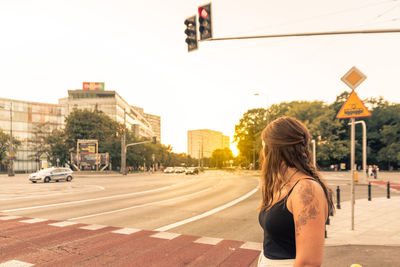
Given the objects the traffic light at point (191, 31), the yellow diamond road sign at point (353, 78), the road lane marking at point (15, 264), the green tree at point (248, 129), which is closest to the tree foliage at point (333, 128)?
the green tree at point (248, 129)

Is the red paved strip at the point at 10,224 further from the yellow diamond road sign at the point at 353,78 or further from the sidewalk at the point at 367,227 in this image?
the yellow diamond road sign at the point at 353,78

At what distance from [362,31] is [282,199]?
8.84 m

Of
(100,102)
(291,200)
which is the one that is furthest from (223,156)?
(291,200)

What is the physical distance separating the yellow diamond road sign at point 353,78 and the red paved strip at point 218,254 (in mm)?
4661

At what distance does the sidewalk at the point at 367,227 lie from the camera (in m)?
6.33

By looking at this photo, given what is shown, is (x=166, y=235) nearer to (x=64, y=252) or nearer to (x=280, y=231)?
(x=64, y=252)

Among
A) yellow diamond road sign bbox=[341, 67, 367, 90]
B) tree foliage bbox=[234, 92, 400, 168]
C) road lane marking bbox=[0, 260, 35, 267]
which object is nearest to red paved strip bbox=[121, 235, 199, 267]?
road lane marking bbox=[0, 260, 35, 267]

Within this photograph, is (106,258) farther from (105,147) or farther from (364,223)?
(105,147)

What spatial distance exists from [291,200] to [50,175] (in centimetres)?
3156

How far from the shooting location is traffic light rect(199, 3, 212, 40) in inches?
364

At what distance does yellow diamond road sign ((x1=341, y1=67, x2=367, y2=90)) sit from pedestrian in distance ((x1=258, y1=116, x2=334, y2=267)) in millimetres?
6260

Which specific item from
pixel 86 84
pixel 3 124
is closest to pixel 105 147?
pixel 3 124

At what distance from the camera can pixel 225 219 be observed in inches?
368

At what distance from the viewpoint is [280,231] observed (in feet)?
5.66
